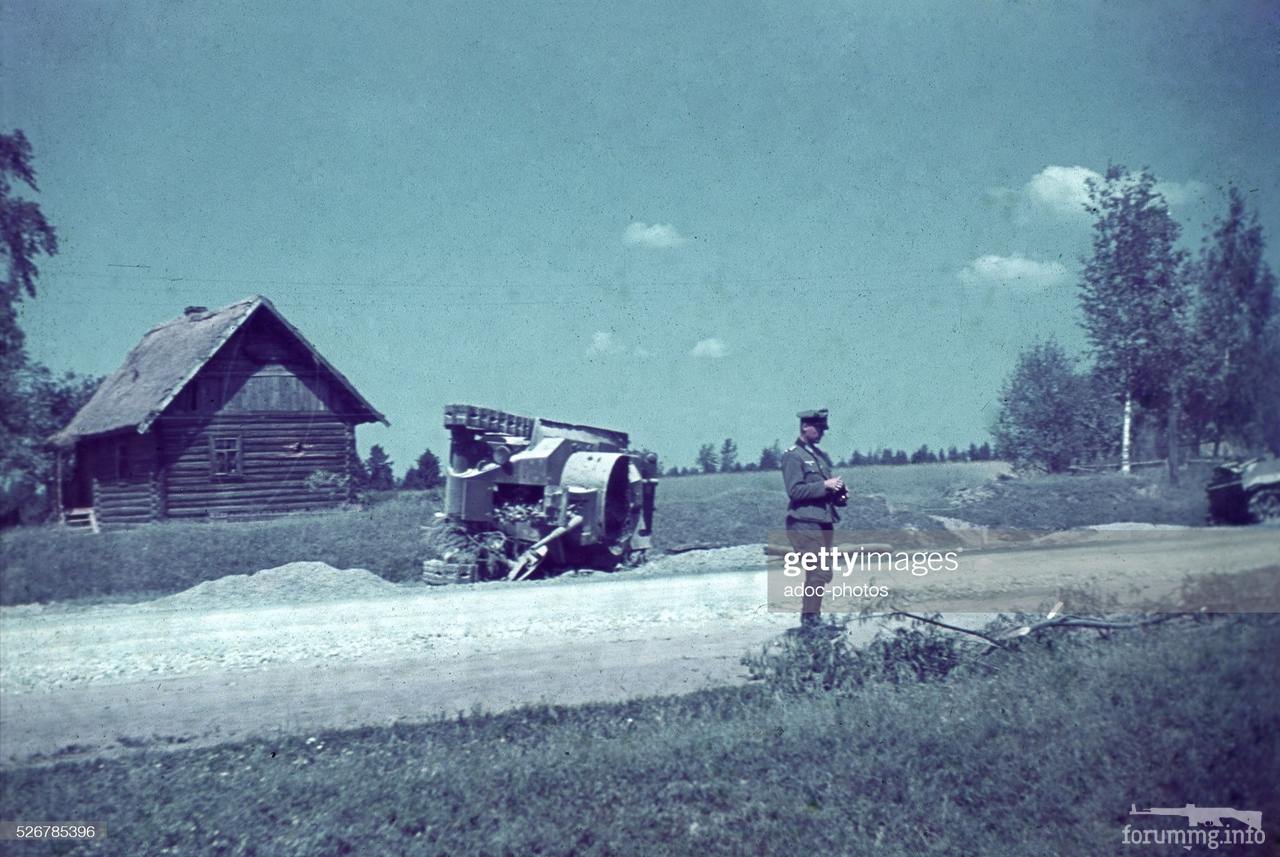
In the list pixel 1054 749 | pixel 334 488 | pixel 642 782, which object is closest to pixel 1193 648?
pixel 1054 749

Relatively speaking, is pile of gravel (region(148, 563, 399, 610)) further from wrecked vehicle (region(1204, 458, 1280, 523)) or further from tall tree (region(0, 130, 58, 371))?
wrecked vehicle (region(1204, 458, 1280, 523))

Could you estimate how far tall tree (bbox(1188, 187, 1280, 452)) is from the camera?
6.43 metres

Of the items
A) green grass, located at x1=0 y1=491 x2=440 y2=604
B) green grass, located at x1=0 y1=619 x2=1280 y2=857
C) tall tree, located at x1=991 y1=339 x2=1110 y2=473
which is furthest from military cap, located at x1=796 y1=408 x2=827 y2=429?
green grass, located at x1=0 y1=491 x2=440 y2=604

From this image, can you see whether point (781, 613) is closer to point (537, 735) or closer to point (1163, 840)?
point (537, 735)

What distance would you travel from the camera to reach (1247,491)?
22.2ft

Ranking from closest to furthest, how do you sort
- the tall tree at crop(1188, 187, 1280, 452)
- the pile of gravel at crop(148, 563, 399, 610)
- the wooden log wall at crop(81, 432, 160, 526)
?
the tall tree at crop(1188, 187, 1280, 452) < the wooden log wall at crop(81, 432, 160, 526) < the pile of gravel at crop(148, 563, 399, 610)

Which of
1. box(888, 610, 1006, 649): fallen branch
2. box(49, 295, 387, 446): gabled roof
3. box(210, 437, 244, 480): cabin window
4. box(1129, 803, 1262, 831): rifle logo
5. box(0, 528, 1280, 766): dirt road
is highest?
box(49, 295, 387, 446): gabled roof

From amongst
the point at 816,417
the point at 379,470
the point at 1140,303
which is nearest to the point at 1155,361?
the point at 1140,303

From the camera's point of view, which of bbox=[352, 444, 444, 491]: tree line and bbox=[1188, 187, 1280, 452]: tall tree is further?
bbox=[352, 444, 444, 491]: tree line

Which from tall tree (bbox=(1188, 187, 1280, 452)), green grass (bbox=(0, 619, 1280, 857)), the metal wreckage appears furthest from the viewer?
the metal wreckage

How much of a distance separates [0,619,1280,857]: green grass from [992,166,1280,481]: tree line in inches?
65.0

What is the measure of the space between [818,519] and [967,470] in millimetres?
2146

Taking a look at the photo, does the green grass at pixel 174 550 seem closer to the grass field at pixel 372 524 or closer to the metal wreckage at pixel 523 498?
the grass field at pixel 372 524

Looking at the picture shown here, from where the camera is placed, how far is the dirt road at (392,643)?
21.9ft
